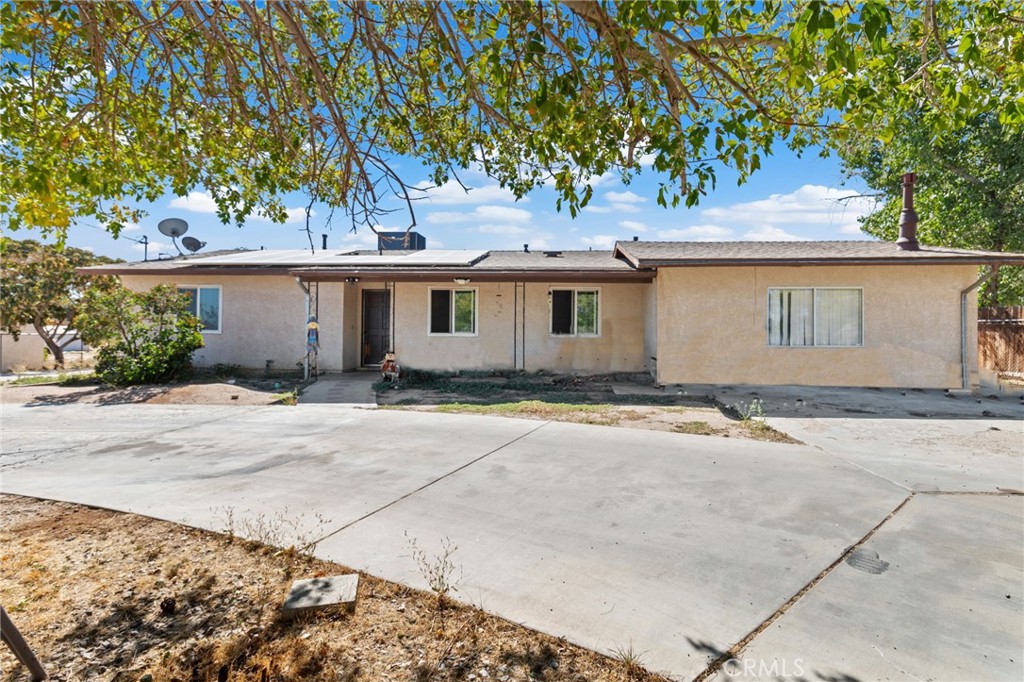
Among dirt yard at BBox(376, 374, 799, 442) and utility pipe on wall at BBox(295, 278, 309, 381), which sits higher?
utility pipe on wall at BBox(295, 278, 309, 381)

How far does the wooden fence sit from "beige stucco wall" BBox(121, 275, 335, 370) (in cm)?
1843

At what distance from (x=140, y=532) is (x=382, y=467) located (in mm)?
2273

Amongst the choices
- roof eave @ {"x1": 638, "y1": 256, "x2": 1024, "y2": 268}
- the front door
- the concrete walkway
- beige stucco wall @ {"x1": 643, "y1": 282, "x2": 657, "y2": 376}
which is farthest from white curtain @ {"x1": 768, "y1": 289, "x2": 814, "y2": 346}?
the front door

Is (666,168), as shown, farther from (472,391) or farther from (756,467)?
(472,391)

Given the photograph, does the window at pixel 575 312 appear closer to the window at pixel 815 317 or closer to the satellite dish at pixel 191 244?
the window at pixel 815 317

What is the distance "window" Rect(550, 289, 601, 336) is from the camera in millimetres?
13688

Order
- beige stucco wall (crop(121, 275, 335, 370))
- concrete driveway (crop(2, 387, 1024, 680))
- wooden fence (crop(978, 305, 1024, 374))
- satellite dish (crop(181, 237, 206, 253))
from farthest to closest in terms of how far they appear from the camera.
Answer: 1. satellite dish (crop(181, 237, 206, 253))
2. beige stucco wall (crop(121, 275, 335, 370))
3. wooden fence (crop(978, 305, 1024, 374))
4. concrete driveway (crop(2, 387, 1024, 680))

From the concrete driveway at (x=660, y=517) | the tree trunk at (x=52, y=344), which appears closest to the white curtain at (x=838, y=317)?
the concrete driveway at (x=660, y=517)

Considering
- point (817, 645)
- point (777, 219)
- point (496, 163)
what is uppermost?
point (777, 219)

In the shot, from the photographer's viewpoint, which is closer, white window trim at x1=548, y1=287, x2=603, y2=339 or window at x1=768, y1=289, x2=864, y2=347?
window at x1=768, y1=289, x2=864, y2=347

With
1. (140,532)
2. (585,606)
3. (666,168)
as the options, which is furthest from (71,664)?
(666,168)

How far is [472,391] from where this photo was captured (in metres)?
11.3

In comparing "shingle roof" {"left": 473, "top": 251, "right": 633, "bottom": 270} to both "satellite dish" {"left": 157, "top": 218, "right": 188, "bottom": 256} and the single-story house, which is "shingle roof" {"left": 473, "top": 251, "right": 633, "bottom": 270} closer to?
A: the single-story house

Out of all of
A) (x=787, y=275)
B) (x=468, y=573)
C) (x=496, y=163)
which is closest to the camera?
(x=468, y=573)
